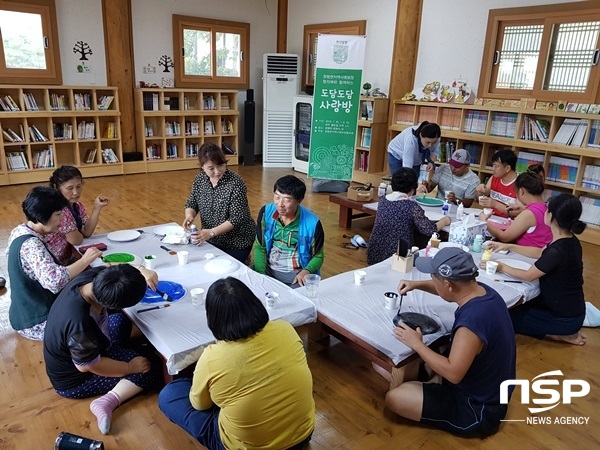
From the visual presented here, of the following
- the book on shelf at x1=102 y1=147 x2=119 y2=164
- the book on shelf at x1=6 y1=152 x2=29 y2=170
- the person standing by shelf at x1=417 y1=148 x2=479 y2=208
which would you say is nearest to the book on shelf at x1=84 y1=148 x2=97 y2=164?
the book on shelf at x1=102 y1=147 x2=119 y2=164

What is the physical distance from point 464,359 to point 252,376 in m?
0.87

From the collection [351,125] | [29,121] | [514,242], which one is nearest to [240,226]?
[514,242]

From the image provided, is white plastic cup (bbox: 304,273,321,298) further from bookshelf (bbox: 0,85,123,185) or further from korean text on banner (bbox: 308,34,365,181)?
bookshelf (bbox: 0,85,123,185)

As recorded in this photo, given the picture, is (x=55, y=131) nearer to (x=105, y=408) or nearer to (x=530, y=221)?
(x=105, y=408)

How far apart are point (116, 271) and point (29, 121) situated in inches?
239

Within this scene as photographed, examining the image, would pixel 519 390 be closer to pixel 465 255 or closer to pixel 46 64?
pixel 465 255

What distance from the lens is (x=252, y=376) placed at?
1537 millimetres

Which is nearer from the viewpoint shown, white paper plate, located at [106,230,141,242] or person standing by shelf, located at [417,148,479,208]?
white paper plate, located at [106,230,141,242]

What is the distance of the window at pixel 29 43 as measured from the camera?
638cm

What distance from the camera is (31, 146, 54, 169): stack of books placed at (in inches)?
269

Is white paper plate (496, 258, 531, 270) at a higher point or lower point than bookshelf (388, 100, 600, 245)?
lower

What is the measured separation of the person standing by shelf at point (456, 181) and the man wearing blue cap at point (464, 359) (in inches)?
96.5

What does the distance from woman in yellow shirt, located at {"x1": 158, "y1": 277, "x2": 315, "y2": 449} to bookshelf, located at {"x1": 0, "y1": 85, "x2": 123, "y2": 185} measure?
6.24m

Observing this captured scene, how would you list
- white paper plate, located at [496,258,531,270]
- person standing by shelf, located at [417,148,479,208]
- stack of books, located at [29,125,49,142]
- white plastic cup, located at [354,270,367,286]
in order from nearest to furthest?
white plastic cup, located at [354,270,367,286]
white paper plate, located at [496,258,531,270]
person standing by shelf, located at [417,148,479,208]
stack of books, located at [29,125,49,142]
